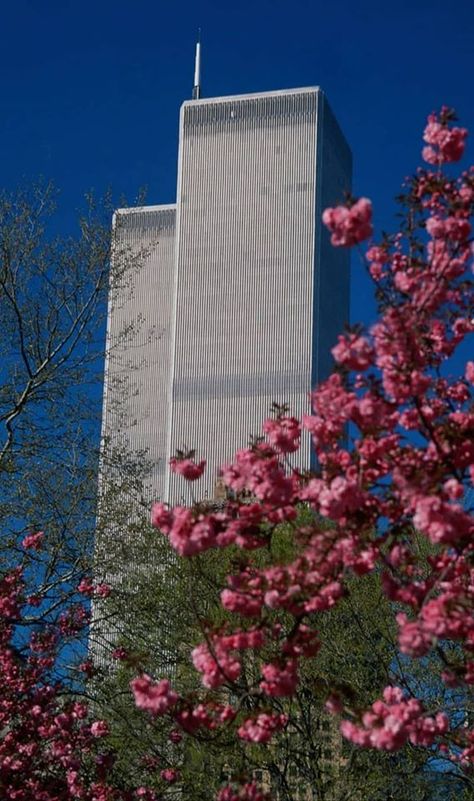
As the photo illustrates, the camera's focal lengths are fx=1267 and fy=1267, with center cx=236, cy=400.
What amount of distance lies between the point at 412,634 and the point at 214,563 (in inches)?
458

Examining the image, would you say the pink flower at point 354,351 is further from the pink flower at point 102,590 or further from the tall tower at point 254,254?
the tall tower at point 254,254

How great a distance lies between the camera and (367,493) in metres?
5.98

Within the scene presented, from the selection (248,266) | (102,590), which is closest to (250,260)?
(248,266)

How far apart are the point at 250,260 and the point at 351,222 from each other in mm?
82442

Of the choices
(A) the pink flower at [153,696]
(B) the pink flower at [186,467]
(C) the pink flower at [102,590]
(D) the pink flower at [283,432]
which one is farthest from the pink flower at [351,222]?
(C) the pink flower at [102,590]

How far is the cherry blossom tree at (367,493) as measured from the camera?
577 centimetres

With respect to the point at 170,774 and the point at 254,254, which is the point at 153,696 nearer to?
the point at 170,774

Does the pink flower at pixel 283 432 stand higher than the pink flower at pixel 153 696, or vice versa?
the pink flower at pixel 283 432

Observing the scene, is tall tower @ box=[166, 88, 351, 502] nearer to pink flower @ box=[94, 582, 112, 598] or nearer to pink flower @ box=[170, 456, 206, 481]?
pink flower @ box=[94, 582, 112, 598]

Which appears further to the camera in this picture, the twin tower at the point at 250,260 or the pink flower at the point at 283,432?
the twin tower at the point at 250,260

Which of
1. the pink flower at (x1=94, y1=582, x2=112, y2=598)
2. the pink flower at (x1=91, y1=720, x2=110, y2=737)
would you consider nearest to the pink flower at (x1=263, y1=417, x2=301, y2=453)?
the pink flower at (x1=91, y1=720, x2=110, y2=737)

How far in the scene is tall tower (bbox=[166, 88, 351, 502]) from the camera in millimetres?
83438

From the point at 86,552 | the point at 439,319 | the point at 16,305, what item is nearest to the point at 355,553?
the point at 439,319

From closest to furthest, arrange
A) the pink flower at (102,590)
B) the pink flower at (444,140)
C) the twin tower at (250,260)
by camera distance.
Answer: the pink flower at (444,140) → the pink flower at (102,590) → the twin tower at (250,260)
